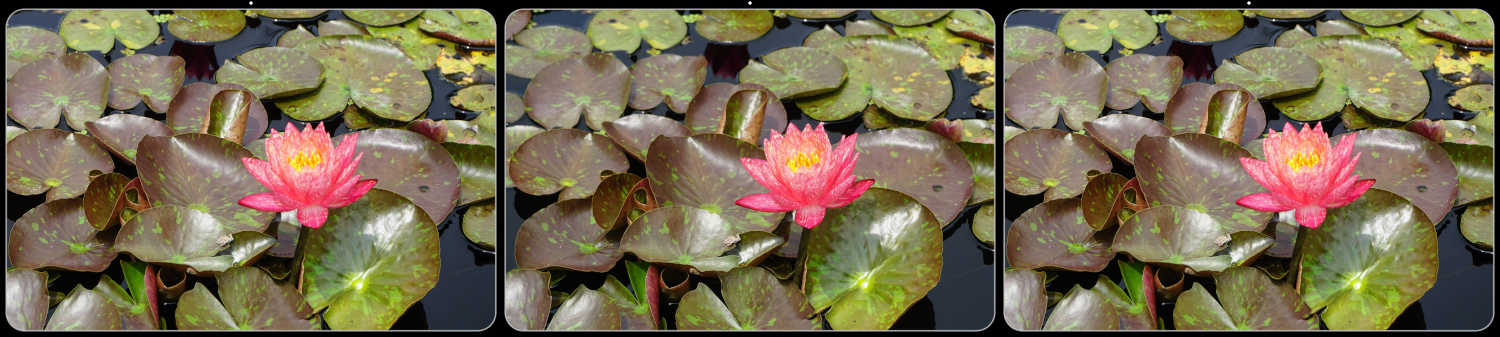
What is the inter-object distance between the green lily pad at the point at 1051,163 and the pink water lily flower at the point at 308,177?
149 centimetres

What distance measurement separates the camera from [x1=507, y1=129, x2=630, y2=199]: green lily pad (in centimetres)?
195

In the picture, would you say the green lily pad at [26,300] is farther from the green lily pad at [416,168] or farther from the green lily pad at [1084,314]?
the green lily pad at [1084,314]

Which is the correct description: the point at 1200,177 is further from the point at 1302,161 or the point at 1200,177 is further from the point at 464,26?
the point at 464,26

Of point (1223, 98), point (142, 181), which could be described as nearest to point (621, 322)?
point (142, 181)

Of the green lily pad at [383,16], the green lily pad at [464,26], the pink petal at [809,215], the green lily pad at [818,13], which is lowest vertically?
the pink petal at [809,215]

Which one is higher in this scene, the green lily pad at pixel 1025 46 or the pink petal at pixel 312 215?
the green lily pad at pixel 1025 46

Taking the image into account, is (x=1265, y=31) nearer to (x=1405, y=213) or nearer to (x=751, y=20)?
(x=1405, y=213)

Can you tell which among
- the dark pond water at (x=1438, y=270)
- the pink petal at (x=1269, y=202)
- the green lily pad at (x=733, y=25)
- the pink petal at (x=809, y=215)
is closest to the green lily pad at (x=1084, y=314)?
the dark pond water at (x=1438, y=270)

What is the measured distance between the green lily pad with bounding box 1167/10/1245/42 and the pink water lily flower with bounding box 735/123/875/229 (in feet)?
2.96

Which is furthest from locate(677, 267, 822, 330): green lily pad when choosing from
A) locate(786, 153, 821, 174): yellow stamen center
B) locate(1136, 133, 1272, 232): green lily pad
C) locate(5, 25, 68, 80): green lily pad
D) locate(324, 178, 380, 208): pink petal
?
locate(5, 25, 68, 80): green lily pad

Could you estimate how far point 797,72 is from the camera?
204cm

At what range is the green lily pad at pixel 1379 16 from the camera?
2154 mm

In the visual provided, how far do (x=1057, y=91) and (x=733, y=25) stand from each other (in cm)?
79

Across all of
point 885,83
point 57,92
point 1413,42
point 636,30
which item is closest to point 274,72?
point 57,92
